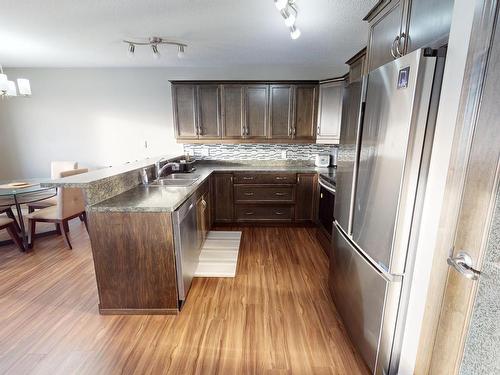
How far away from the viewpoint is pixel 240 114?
3547 millimetres

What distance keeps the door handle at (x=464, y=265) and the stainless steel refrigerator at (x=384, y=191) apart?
0.22m

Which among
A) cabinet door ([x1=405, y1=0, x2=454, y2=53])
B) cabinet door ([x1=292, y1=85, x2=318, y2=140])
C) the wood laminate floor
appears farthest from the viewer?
cabinet door ([x1=292, y1=85, x2=318, y2=140])

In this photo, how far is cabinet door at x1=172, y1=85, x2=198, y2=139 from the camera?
3.50 metres

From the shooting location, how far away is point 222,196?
3.56 m

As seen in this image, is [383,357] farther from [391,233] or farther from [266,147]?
[266,147]

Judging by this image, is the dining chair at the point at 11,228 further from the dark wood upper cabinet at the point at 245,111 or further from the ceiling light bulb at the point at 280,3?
the ceiling light bulb at the point at 280,3

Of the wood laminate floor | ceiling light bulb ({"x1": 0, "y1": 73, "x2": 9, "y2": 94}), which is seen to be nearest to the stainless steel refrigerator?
the wood laminate floor

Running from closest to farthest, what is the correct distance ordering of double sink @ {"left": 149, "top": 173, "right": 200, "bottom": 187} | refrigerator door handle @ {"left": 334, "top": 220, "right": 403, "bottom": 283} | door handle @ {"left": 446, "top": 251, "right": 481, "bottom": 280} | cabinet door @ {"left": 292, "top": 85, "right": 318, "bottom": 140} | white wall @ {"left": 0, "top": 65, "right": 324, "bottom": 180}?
door handle @ {"left": 446, "top": 251, "right": 481, "bottom": 280} → refrigerator door handle @ {"left": 334, "top": 220, "right": 403, "bottom": 283} → double sink @ {"left": 149, "top": 173, "right": 200, "bottom": 187} → cabinet door @ {"left": 292, "top": 85, "right": 318, "bottom": 140} → white wall @ {"left": 0, "top": 65, "right": 324, "bottom": 180}

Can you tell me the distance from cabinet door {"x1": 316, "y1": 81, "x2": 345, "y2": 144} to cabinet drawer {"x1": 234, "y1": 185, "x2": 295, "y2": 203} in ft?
2.98

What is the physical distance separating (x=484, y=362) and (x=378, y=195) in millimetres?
719

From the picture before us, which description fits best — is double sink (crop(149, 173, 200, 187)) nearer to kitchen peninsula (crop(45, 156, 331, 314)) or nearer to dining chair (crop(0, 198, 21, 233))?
kitchen peninsula (crop(45, 156, 331, 314))

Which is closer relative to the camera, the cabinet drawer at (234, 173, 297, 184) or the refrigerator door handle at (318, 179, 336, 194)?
the refrigerator door handle at (318, 179, 336, 194)

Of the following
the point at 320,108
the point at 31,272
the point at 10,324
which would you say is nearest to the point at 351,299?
the point at 10,324

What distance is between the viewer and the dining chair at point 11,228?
2.66 meters
